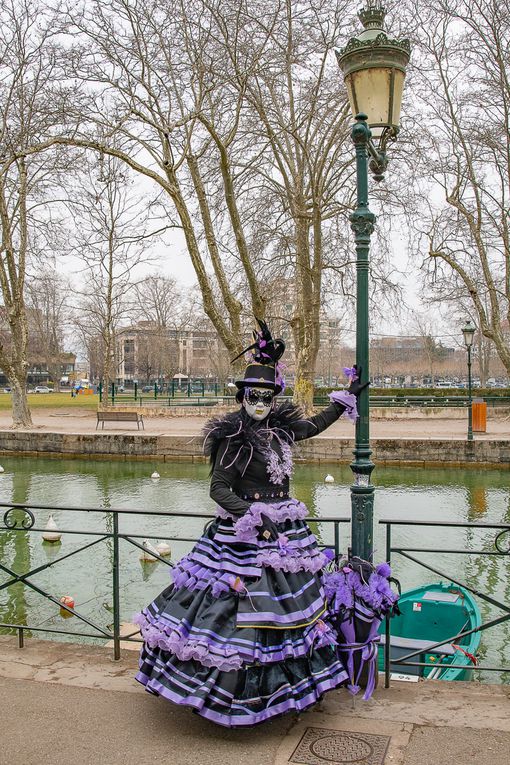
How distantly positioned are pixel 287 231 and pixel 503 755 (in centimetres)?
2220

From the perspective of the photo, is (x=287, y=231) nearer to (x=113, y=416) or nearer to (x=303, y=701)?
(x=113, y=416)

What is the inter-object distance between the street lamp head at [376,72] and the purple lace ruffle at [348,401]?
5.70 feet

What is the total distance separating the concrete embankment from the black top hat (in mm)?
15472

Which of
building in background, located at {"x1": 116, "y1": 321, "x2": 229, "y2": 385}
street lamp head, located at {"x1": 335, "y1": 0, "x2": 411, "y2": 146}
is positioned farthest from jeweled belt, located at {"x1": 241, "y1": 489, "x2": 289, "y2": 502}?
building in background, located at {"x1": 116, "y1": 321, "x2": 229, "y2": 385}

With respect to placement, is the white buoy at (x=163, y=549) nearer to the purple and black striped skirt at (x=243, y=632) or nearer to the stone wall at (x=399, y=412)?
the purple and black striped skirt at (x=243, y=632)

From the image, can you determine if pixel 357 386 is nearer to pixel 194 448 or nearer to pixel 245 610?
pixel 245 610

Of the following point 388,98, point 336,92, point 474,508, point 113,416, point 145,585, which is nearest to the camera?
point 388,98

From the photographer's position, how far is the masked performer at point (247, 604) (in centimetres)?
375

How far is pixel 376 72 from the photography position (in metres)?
4.66

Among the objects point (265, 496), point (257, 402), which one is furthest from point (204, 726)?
point (257, 402)

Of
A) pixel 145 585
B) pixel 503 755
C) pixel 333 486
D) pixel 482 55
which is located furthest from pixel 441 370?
pixel 503 755

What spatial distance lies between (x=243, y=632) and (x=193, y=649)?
268mm

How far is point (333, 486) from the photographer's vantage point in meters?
18.4

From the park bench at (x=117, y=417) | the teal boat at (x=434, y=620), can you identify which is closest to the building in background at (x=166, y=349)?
the park bench at (x=117, y=417)
